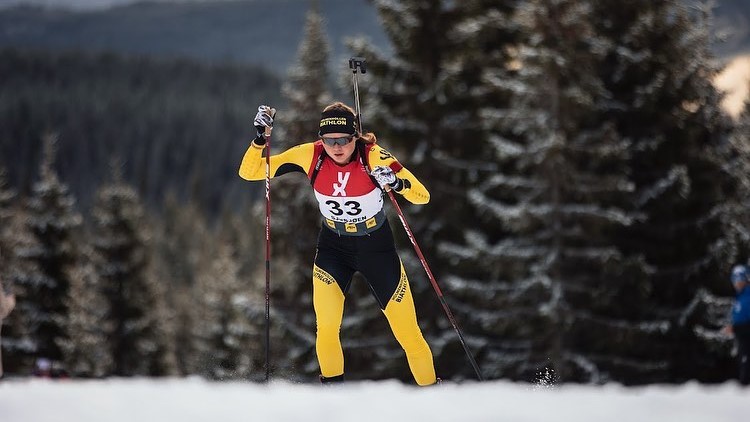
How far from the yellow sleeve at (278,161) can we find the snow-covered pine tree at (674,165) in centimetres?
1275

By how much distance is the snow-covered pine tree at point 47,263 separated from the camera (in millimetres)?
29422

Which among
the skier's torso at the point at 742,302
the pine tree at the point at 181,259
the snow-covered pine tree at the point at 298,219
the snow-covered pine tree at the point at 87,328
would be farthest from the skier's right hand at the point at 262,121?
the pine tree at the point at 181,259

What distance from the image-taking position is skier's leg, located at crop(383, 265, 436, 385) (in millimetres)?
7500

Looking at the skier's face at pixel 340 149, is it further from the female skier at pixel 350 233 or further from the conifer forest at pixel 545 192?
the conifer forest at pixel 545 192

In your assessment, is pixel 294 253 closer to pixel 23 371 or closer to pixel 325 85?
pixel 325 85

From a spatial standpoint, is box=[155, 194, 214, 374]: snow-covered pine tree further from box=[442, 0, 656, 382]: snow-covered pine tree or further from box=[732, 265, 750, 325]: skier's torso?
box=[732, 265, 750, 325]: skier's torso

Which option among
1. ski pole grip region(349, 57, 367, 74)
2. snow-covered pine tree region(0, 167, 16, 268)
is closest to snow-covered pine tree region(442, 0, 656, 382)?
ski pole grip region(349, 57, 367, 74)

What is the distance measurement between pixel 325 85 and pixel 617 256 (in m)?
10.1

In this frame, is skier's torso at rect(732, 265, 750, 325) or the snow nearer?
the snow

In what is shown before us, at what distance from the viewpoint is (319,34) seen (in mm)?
25250

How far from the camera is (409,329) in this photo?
297 inches

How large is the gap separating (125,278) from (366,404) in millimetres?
31680

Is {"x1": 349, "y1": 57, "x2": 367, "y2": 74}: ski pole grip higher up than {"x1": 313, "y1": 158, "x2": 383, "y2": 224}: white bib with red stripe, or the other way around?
{"x1": 349, "y1": 57, "x2": 367, "y2": 74}: ski pole grip

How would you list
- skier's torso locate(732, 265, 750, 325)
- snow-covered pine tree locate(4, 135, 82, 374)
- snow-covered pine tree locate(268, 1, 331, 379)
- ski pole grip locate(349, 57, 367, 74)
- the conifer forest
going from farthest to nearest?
snow-covered pine tree locate(4, 135, 82, 374) → snow-covered pine tree locate(268, 1, 331, 379) → the conifer forest → skier's torso locate(732, 265, 750, 325) → ski pole grip locate(349, 57, 367, 74)
